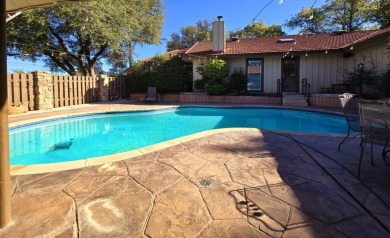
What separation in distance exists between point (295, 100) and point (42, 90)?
11934mm

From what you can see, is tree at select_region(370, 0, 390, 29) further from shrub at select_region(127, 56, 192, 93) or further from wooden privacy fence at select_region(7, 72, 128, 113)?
wooden privacy fence at select_region(7, 72, 128, 113)

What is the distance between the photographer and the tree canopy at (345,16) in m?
17.7

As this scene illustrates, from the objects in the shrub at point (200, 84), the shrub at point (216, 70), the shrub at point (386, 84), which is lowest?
the shrub at point (386, 84)

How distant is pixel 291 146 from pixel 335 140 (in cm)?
113

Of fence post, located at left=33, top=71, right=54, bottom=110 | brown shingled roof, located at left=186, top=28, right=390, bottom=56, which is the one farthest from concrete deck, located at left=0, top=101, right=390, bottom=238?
brown shingled roof, located at left=186, top=28, right=390, bottom=56

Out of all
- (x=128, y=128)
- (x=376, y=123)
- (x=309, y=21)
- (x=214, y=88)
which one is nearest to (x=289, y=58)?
(x=214, y=88)

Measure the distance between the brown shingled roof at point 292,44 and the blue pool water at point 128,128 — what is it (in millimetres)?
4569

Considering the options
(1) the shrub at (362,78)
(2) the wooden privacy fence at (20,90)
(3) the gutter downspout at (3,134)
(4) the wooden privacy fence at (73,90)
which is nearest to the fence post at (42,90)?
(2) the wooden privacy fence at (20,90)

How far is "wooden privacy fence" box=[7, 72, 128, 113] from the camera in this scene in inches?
357

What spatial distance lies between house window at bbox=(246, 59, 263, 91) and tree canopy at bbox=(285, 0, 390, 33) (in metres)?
7.58

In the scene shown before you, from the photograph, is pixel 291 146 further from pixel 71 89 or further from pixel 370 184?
pixel 71 89

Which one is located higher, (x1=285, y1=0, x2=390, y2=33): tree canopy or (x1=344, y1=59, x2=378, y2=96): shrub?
(x1=285, y1=0, x2=390, y2=33): tree canopy

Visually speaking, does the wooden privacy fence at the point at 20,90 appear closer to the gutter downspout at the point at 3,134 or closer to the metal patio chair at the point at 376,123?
the gutter downspout at the point at 3,134

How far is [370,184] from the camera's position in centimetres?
247
